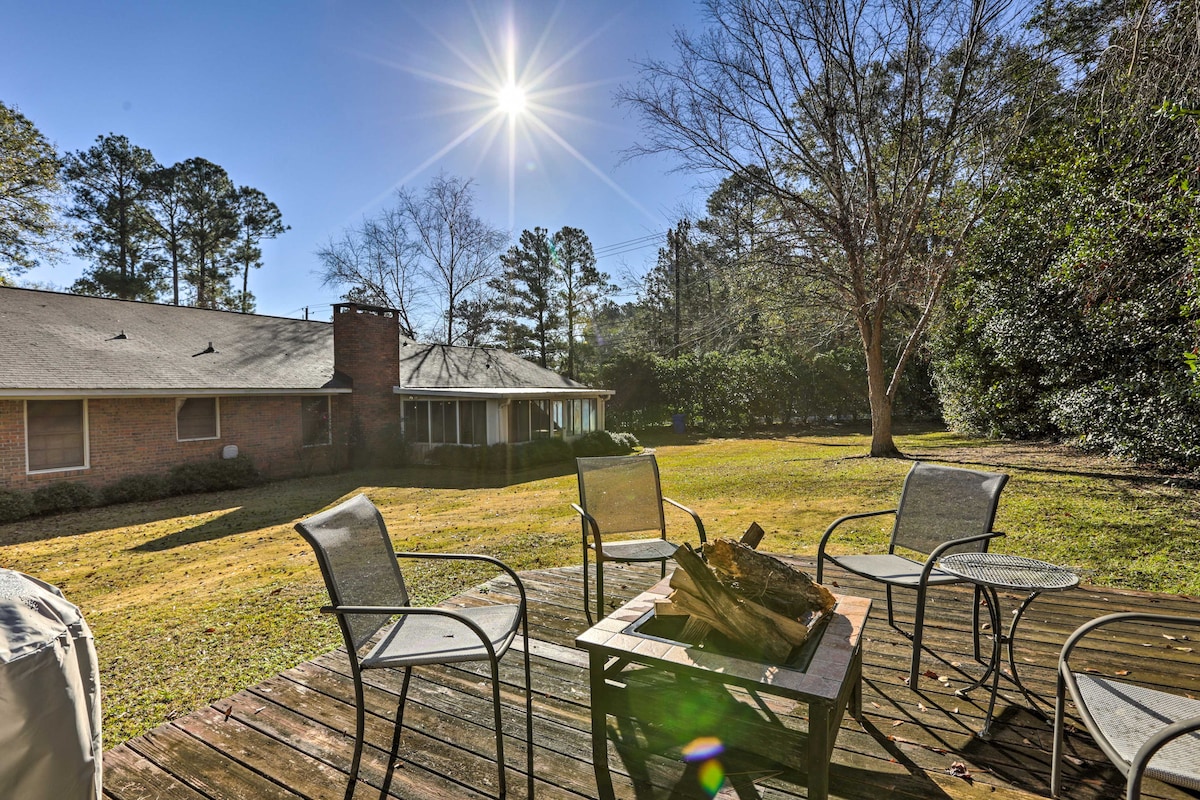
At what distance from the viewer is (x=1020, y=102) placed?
8.09 m

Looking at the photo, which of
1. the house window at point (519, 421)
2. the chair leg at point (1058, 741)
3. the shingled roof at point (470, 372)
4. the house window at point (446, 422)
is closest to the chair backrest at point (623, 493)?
the chair leg at point (1058, 741)

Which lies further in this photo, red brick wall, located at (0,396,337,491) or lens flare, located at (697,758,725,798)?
red brick wall, located at (0,396,337,491)

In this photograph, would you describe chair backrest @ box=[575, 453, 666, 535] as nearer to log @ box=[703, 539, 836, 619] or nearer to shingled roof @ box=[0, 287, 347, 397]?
log @ box=[703, 539, 836, 619]

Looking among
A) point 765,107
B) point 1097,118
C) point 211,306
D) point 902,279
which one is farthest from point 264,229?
point 1097,118

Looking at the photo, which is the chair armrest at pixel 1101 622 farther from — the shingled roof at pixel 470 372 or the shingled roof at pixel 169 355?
the shingled roof at pixel 470 372

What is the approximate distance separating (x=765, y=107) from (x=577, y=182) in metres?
9.07

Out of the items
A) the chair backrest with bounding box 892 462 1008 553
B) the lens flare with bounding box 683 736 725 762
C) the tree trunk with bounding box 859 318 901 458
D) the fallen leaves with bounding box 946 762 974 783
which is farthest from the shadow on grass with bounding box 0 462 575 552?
the fallen leaves with bounding box 946 762 974 783

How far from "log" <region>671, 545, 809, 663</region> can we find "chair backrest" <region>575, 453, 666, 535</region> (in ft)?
5.58

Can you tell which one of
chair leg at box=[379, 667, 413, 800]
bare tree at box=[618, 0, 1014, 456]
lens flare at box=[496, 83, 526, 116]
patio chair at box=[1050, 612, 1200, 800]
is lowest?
chair leg at box=[379, 667, 413, 800]

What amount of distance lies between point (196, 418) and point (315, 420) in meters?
2.77

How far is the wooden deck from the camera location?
2.12 m

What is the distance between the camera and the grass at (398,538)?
12.5 feet

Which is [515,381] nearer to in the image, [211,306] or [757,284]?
[757,284]

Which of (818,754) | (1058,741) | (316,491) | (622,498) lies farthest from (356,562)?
(316,491)
